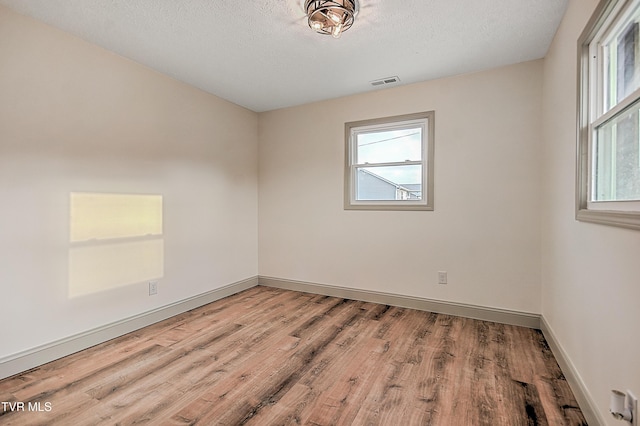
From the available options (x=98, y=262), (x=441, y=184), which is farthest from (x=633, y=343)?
(x=98, y=262)

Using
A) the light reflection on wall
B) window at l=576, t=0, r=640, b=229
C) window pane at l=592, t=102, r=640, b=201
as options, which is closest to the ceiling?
window at l=576, t=0, r=640, b=229

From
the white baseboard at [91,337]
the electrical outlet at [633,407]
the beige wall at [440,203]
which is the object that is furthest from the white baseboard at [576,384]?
the white baseboard at [91,337]

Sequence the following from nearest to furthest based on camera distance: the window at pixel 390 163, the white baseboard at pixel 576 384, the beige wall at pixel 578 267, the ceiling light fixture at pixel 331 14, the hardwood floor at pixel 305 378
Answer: the beige wall at pixel 578 267
the white baseboard at pixel 576 384
the hardwood floor at pixel 305 378
the ceiling light fixture at pixel 331 14
the window at pixel 390 163

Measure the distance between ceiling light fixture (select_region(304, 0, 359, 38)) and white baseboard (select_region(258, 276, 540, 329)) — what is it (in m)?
2.74

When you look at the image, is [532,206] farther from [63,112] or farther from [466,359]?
[63,112]

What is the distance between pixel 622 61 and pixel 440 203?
1904mm

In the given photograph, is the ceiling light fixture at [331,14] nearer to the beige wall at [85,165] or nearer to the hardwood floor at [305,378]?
the beige wall at [85,165]

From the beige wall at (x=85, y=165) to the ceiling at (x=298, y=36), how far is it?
0.84 ft

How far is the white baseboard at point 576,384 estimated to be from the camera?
154cm

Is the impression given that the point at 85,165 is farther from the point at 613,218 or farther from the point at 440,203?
the point at 613,218

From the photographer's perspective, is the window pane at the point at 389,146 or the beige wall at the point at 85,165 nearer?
the beige wall at the point at 85,165

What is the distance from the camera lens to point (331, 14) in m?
1.99

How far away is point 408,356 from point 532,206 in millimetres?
1824

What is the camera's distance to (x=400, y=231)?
3.47 metres
